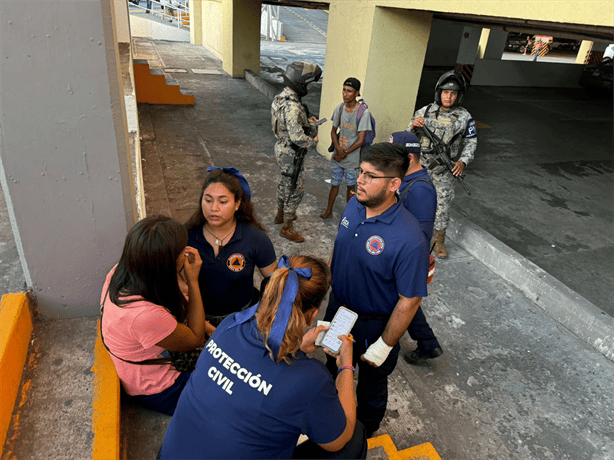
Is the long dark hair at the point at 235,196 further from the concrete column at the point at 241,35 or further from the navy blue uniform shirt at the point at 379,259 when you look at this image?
the concrete column at the point at 241,35

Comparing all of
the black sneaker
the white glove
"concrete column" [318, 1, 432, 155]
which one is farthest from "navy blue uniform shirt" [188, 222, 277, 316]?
"concrete column" [318, 1, 432, 155]

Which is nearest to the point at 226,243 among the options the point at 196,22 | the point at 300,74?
the point at 300,74

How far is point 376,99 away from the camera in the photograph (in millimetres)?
6355

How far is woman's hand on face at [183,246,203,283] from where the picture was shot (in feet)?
7.36

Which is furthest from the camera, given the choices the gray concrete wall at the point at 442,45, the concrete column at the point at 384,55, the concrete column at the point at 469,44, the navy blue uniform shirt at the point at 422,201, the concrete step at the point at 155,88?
the gray concrete wall at the point at 442,45

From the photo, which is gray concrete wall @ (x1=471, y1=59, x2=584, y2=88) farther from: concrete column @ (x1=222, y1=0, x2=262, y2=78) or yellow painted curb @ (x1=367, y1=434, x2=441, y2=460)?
yellow painted curb @ (x1=367, y1=434, x2=441, y2=460)

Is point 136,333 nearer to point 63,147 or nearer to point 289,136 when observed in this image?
point 63,147

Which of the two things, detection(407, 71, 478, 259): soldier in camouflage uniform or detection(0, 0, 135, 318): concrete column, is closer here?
detection(0, 0, 135, 318): concrete column

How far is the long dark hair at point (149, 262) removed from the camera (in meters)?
1.89

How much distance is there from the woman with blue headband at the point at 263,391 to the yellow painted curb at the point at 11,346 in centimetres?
88

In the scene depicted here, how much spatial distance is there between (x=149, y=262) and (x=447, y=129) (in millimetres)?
3827

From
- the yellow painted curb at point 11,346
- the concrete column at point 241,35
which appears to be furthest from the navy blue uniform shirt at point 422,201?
the concrete column at point 241,35

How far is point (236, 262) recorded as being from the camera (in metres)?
2.62

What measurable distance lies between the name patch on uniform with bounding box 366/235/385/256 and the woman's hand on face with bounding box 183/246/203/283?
0.95 metres
